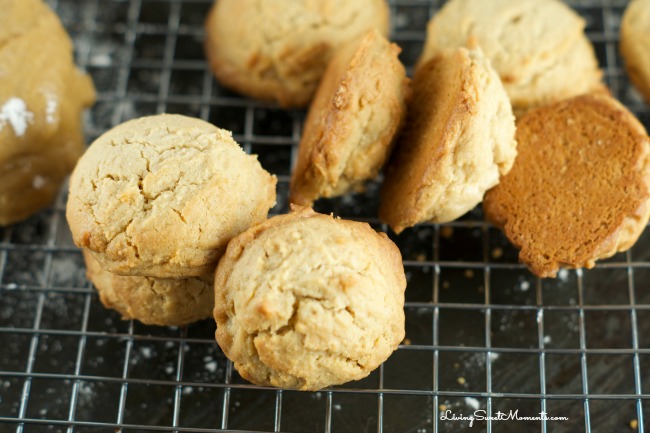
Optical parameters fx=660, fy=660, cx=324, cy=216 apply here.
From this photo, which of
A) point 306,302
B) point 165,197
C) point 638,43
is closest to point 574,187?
point 638,43

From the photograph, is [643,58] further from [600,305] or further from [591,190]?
[600,305]

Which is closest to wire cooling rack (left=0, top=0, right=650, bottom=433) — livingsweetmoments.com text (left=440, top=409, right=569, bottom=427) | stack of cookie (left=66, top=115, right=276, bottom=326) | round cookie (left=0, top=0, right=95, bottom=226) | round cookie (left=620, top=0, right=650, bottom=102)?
livingsweetmoments.com text (left=440, top=409, right=569, bottom=427)

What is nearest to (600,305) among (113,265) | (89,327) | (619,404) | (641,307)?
(641,307)

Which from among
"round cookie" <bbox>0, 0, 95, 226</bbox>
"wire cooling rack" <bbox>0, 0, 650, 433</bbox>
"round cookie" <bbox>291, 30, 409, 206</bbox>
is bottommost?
"wire cooling rack" <bbox>0, 0, 650, 433</bbox>

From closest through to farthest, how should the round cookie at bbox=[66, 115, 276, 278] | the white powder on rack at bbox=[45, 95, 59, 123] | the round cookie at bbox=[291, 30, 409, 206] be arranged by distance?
the round cookie at bbox=[66, 115, 276, 278]
the round cookie at bbox=[291, 30, 409, 206]
the white powder on rack at bbox=[45, 95, 59, 123]

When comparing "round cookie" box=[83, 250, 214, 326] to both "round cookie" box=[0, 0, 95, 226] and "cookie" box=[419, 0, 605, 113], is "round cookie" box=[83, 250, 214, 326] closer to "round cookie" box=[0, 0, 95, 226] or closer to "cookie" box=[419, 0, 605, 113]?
"round cookie" box=[0, 0, 95, 226]

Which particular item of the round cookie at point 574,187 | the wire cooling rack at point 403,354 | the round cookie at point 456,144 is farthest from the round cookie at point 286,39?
the round cookie at point 574,187

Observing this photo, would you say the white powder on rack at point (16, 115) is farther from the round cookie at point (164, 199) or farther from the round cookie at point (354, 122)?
the round cookie at point (354, 122)
